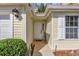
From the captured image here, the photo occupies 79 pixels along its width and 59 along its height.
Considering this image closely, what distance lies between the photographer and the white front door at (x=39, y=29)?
21594 mm

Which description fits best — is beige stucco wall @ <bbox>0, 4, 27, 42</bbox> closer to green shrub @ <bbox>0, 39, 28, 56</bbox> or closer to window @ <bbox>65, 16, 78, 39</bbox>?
green shrub @ <bbox>0, 39, 28, 56</bbox>

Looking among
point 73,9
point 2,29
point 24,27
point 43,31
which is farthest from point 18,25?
point 43,31

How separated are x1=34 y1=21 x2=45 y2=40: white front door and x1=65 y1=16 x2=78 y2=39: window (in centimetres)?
997

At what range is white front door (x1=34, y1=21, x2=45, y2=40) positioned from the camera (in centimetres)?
2159

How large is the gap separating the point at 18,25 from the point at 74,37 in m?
4.58

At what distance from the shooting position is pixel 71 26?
38.2 feet

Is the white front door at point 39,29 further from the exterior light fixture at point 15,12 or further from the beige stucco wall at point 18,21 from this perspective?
the exterior light fixture at point 15,12

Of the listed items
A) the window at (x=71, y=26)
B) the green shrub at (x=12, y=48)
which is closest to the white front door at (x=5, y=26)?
the green shrub at (x=12, y=48)

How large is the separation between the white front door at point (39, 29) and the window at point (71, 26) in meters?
9.97

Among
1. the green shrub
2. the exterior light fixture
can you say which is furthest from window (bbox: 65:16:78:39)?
the green shrub

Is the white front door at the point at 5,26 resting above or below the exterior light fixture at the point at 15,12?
below

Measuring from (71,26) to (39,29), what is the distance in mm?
10432

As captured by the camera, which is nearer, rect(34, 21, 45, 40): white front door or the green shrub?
the green shrub

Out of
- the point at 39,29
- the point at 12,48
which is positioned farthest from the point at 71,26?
the point at 39,29
